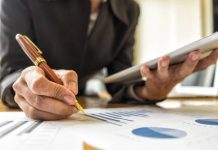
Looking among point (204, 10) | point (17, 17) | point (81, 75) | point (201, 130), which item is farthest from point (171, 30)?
point (201, 130)

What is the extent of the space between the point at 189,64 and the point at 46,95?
0.84 ft

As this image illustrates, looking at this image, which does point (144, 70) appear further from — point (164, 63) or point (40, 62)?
point (40, 62)

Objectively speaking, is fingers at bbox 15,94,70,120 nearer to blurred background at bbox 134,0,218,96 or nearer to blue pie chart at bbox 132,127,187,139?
blue pie chart at bbox 132,127,187,139

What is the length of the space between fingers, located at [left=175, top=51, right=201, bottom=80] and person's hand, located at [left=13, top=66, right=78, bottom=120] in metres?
0.19

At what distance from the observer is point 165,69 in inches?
20.1

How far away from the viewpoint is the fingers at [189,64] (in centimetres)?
46

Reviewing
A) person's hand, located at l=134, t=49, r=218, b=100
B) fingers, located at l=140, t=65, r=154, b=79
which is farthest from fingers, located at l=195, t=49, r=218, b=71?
fingers, located at l=140, t=65, r=154, b=79

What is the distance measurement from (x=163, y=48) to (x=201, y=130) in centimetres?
114

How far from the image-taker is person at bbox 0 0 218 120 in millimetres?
393

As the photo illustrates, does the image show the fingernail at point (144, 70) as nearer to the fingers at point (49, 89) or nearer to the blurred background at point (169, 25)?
the fingers at point (49, 89)

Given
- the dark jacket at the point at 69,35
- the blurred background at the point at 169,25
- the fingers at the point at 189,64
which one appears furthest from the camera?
the blurred background at the point at 169,25

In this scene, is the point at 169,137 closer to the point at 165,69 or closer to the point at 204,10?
the point at 165,69

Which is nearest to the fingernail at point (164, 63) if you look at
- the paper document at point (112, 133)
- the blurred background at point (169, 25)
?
the paper document at point (112, 133)

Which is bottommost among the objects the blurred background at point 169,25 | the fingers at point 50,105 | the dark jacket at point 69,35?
the fingers at point 50,105
